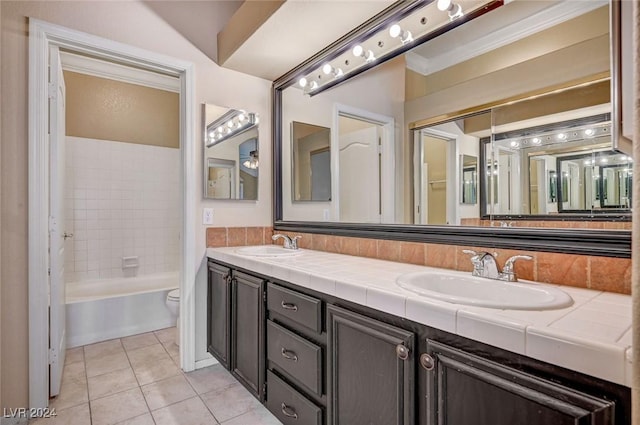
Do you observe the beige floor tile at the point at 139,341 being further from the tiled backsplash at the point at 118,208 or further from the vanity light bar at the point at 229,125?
the vanity light bar at the point at 229,125

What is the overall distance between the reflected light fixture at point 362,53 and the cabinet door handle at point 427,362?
1.68 metres

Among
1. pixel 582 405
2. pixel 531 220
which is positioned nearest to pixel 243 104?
pixel 531 220

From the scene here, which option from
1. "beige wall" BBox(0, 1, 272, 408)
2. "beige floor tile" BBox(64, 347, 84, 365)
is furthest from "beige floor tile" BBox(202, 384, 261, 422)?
"beige floor tile" BBox(64, 347, 84, 365)

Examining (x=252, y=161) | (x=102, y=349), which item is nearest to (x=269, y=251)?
(x=252, y=161)

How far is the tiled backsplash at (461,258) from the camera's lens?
996 mm

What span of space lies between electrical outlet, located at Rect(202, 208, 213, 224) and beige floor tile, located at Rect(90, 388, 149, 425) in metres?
1.10

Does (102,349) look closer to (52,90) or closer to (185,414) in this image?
(185,414)

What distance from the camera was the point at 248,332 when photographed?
68.1 inches

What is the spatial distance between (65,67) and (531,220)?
148 inches

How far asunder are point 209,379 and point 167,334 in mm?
997

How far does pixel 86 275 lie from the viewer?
3.17 metres

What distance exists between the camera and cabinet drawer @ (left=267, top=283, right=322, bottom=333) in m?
1.28

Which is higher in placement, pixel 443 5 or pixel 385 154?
pixel 443 5

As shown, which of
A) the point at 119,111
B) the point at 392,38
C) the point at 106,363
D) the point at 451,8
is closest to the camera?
the point at 451,8
